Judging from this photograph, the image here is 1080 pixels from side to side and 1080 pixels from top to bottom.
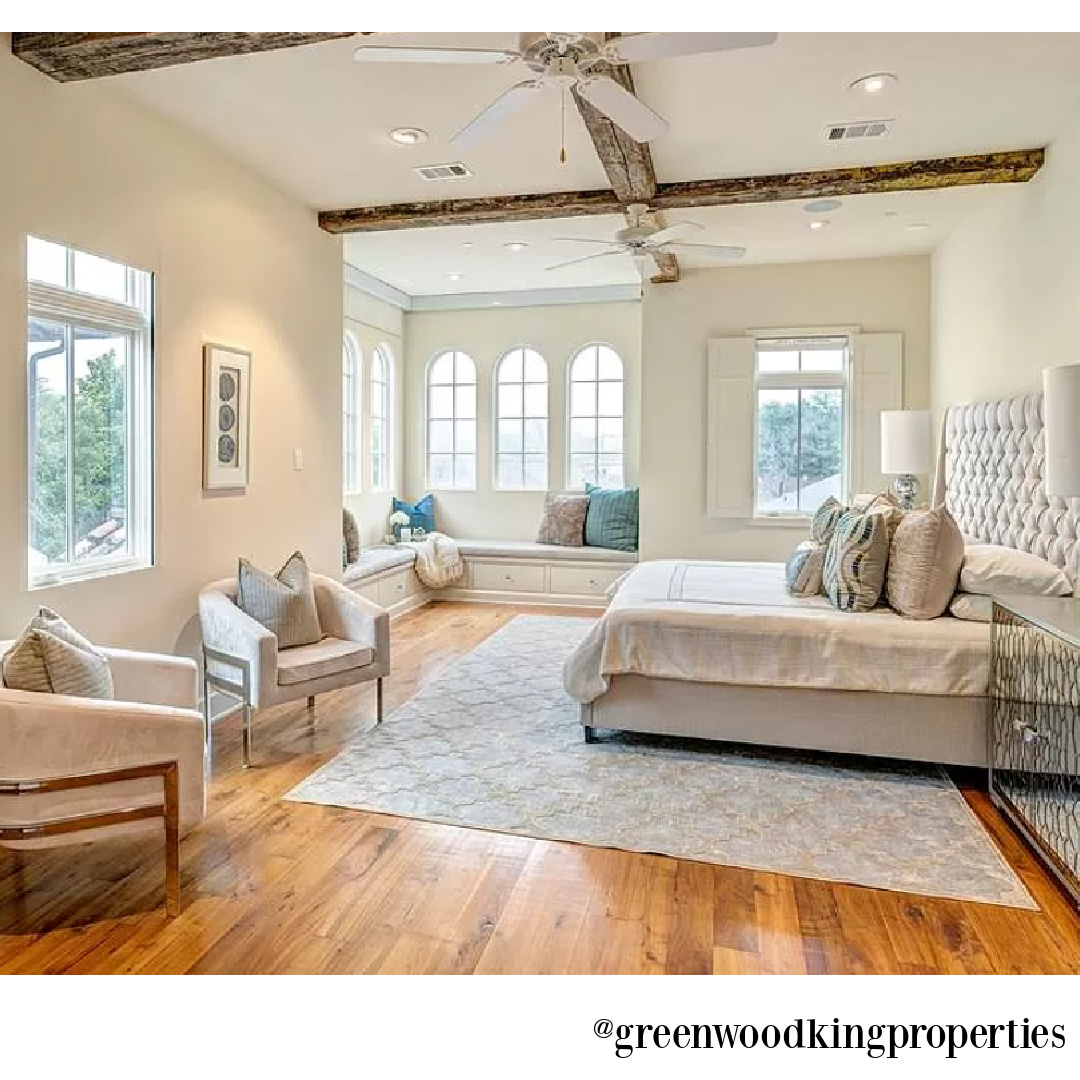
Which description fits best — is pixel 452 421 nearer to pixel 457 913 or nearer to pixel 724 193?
pixel 724 193

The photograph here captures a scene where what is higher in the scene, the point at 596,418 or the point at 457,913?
the point at 596,418

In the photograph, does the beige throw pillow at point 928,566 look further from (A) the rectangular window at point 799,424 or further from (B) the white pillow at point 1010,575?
(A) the rectangular window at point 799,424

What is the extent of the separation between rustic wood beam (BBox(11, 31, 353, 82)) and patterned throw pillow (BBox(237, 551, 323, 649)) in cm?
202

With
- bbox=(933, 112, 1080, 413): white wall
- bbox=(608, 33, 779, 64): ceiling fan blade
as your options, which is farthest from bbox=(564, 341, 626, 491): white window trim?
bbox=(608, 33, 779, 64): ceiling fan blade

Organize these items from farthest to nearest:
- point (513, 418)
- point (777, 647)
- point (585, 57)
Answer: point (513, 418), point (777, 647), point (585, 57)

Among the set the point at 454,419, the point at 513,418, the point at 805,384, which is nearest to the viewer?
the point at 805,384

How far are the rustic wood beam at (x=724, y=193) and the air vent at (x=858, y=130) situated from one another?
423mm

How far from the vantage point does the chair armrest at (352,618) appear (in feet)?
12.5

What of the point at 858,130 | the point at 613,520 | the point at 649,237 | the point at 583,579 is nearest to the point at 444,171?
the point at 649,237

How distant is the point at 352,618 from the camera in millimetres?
3922

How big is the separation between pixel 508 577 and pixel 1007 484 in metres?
4.25

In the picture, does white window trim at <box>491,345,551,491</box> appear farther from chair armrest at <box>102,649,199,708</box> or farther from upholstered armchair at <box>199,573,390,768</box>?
chair armrest at <box>102,649,199,708</box>

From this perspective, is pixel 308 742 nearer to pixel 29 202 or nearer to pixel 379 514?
pixel 29 202

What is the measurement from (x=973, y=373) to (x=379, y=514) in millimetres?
5047
